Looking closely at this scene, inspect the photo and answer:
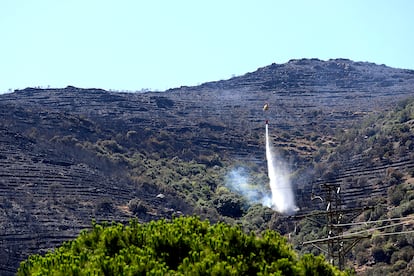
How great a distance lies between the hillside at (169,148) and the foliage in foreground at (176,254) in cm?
3668

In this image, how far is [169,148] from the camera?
10856cm

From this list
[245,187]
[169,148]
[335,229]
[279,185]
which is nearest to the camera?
[335,229]

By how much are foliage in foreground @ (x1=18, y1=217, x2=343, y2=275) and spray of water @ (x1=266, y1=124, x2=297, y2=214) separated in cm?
6548

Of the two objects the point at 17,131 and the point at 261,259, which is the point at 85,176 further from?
the point at 261,259

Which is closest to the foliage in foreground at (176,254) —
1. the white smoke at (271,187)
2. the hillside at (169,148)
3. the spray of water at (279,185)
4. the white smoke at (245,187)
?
the hillside at (169,148)

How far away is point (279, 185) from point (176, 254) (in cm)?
7776

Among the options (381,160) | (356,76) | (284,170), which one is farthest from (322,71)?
(381,160)

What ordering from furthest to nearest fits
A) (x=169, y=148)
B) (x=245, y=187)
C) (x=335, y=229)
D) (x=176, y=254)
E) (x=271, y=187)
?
(x=169, y=148)
(x=245, y=187)
(x=271, y=187)
(x=335, y=229)
(x=176, y=254)

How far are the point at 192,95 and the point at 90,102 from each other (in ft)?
90.4

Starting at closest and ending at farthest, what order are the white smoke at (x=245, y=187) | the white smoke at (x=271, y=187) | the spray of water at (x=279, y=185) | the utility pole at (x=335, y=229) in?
the utility pole at (x=335, y=229) < the spray of water at (x=279, y=185) < the white smoke at (x=271, y=187) < the white smoke at (x=245, y=187)

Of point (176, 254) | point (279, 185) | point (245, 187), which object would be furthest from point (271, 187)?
point (176, 254)

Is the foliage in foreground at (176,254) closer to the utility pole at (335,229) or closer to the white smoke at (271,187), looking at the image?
the utility pole at (335,229)

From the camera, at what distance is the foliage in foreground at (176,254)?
18047mm

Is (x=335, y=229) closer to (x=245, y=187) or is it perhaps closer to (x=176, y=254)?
(x=176, y=254)
